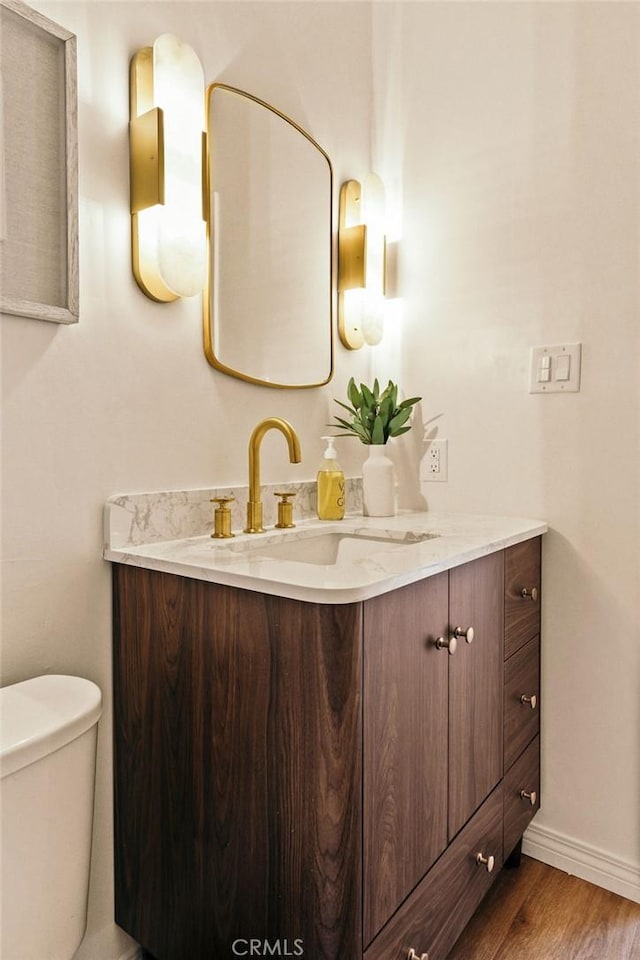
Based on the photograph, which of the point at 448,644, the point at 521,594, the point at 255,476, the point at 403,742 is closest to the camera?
the point at 403,742

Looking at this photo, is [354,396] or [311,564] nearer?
[311,564]

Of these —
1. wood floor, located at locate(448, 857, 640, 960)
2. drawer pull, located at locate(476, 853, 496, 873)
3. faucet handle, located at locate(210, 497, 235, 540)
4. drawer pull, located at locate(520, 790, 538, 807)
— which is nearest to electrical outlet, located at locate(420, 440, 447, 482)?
faucet handle, located at locate(210, 497, 235, 540)

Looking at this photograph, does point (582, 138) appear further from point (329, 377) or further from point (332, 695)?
point (332, 695)

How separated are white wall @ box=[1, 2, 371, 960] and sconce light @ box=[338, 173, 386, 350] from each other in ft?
1.41

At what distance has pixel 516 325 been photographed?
1.61m

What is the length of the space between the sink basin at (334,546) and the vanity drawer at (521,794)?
56 centimetres

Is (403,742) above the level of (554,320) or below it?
below

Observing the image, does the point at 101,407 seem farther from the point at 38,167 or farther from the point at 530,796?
the point at 530,796

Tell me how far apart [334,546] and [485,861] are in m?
0.71

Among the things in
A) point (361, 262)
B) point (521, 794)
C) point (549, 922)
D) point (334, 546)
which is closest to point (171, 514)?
point (334, 546)

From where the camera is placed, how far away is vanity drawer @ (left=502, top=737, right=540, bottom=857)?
Answer: 1375 millimetres

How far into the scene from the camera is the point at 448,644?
1066mm

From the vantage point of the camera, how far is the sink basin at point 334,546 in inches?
53.2

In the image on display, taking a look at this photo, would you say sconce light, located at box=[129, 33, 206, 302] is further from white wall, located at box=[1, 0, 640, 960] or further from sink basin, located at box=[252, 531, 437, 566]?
sink basin, located at box=[252, 531, 437, 566]
